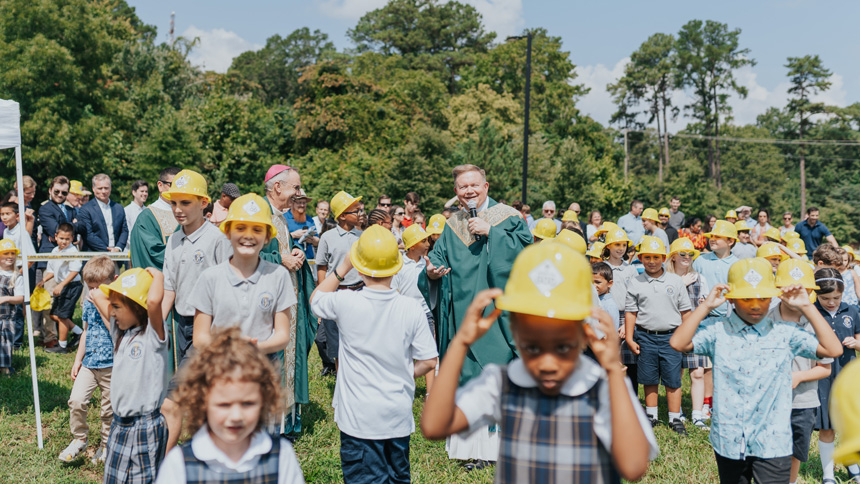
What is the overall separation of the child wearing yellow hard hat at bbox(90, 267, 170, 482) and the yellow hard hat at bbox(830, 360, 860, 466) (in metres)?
3.51

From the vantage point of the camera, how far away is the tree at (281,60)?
5688 centimetres

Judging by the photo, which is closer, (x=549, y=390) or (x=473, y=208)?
(x=549, y=390)

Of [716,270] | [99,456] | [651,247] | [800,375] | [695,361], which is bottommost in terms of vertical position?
[99,456]

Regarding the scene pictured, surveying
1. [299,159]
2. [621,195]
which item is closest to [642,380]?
[299,159]

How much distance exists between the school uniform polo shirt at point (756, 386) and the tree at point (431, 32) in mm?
51649

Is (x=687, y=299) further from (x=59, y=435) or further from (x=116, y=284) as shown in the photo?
(x=59, y=435)

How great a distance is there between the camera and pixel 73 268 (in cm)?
860

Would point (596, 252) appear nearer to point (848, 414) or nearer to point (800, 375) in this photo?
point (800, 375)

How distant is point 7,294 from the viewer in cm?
745

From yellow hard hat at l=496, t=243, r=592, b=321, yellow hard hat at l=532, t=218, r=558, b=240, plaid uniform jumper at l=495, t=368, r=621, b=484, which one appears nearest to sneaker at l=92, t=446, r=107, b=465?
plaid uniform jumper at l=495, t=368, r=621, b=484

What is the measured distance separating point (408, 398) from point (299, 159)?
81.9ft

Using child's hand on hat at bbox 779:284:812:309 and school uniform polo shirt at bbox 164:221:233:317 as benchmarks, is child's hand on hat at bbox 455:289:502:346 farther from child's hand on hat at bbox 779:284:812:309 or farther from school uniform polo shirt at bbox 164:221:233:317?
school uniform polo shirt at bbox 164:221:233:317

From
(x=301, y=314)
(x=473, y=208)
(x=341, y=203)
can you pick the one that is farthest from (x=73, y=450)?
(x=473, y=208)

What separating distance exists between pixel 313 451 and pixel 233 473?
349 centimetres
